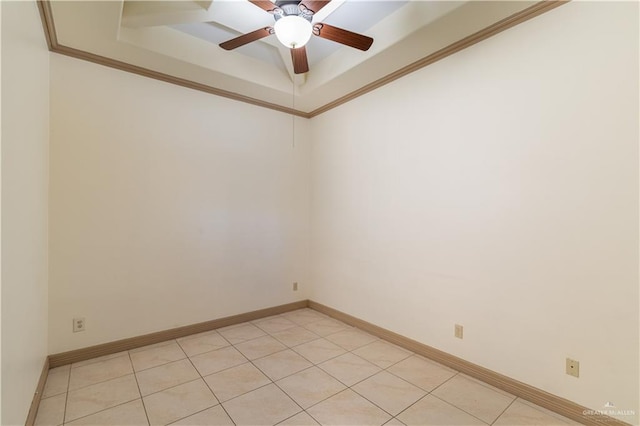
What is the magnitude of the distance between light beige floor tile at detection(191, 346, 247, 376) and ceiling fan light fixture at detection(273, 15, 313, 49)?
8.32 feet

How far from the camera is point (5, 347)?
129 cm

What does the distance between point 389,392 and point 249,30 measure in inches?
125

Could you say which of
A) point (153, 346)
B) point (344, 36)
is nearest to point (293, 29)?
point (344, 36)

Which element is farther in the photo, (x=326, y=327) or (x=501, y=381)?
(x=326, y=327)

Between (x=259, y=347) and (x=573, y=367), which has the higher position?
(x=573, y=367)

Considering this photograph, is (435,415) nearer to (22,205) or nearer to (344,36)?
(344,36)

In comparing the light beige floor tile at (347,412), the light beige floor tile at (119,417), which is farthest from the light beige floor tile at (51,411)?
the light beige floor tile at (347,412)

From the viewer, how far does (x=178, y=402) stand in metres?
1.99

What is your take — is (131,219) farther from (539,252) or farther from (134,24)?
(539,252)

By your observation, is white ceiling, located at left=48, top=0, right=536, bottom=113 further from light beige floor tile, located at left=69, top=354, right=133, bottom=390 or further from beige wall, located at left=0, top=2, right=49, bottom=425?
light beige floor tile, located at left=69, top=354, right=133, bottom=390

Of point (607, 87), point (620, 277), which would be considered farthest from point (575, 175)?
point (620, 277)

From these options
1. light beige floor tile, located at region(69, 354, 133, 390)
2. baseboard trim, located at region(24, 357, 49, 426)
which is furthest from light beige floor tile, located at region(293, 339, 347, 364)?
baseboard trim, located at region(24, 357, 49, 426)

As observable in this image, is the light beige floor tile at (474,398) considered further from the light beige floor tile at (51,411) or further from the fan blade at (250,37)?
the fan blade at (250,37)

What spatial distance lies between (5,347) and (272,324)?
2390 millimetres
